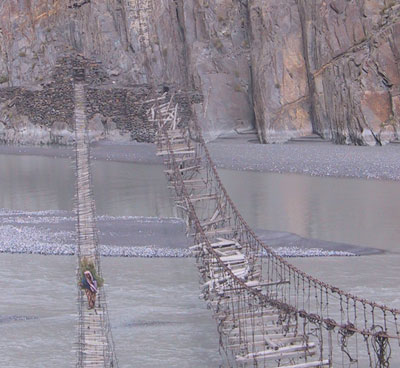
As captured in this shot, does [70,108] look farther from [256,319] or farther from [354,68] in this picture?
[256,319]

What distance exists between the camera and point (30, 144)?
5816cm

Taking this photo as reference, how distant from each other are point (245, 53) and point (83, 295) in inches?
Answer: 1668

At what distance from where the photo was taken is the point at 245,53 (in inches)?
2178

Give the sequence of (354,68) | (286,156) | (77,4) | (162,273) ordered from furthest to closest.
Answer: (77,4) → (354,68) → (286,156) → (162,273)

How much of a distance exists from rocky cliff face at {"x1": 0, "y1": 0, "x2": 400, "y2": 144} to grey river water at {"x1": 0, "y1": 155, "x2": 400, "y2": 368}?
12865 millimetres

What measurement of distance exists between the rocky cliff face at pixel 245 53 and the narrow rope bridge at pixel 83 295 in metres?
23.8

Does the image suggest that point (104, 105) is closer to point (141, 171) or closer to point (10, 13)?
point (141, 171)

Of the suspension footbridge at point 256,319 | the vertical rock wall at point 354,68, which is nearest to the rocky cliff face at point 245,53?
the vertical rock wall at point 354,68

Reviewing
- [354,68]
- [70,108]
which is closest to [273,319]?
[70,108]

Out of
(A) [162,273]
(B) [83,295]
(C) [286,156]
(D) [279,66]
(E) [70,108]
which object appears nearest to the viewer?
(B) [83,295]

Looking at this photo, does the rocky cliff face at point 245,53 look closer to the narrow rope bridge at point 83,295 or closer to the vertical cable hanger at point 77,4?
the vertical cable hanger at point 77,4

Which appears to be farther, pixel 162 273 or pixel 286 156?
pixel 286 156

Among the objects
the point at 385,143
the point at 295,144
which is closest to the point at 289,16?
the point at 295,144

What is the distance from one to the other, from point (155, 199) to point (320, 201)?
231 inches
